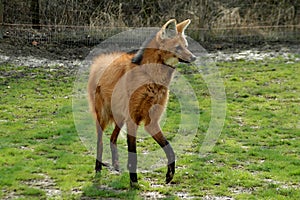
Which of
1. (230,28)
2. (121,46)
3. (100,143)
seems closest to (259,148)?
(100,143)

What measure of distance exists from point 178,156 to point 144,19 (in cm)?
760

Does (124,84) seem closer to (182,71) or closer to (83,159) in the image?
(83,159)

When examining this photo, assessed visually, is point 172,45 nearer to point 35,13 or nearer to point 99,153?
point 99,153

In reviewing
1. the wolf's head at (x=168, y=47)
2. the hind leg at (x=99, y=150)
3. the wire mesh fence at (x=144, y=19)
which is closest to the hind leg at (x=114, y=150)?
the hind leg at (x=99, y=150)

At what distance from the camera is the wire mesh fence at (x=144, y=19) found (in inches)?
441

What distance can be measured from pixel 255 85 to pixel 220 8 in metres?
4.39

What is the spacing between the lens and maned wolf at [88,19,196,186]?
4113mm

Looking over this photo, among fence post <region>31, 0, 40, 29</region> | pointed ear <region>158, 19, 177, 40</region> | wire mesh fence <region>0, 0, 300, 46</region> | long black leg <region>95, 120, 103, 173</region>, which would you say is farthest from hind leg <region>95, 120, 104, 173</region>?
fence post <region>31, 0, 40, 29</region>

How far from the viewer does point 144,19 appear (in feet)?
40.0

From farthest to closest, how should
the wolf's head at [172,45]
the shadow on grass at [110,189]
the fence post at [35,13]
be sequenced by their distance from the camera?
1. the fence post at [35,13]
2. the wolf's head at [172,45]
3. the shadow on grass at [110,189]

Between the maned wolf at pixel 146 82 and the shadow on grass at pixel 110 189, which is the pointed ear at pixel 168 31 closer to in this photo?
the maned wolf at pixel 146 82

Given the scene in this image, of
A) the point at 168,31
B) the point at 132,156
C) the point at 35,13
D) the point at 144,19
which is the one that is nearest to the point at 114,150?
the point at 132,156

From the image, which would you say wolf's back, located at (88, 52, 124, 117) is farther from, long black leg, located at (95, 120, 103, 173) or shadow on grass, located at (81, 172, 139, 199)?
shadow on grass, located at (81, 172, 139, 199)

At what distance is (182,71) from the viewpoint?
9.45 meters
